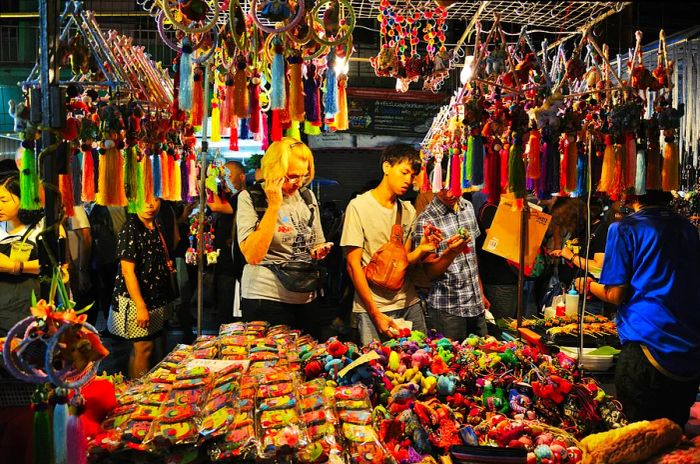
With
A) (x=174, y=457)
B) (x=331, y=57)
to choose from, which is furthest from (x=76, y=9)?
(x=174, y=457)

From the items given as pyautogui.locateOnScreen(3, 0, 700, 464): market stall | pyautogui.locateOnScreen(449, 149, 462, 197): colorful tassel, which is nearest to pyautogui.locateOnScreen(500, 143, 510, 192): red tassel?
pyautogui.locateOnScreen(3, 0, 700, 464): market stall

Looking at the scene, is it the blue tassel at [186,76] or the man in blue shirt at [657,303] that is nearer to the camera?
the blue tassel at [186,76]

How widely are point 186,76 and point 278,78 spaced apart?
340 millimetres

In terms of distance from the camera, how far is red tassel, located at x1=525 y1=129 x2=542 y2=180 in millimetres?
2527

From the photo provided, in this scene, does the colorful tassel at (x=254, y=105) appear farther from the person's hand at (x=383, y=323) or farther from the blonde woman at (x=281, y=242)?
the person's hand at (x=383, y=323)

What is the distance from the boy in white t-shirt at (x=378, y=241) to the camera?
3.12 meters

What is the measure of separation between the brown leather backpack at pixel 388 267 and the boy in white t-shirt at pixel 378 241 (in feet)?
0.20

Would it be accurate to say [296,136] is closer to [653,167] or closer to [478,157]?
[478,157]

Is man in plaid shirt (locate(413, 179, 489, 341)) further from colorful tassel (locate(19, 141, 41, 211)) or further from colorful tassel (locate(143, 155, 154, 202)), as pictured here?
colorful tassel (locate(19, 141, 41, 211))

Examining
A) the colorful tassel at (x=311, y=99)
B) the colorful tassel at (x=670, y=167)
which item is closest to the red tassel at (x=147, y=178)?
the colorful tassel at (x=311, y=99)

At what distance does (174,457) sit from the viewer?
4.74 feet

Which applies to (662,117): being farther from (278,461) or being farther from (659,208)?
(278,461)

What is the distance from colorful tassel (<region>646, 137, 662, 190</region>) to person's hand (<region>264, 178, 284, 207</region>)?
1.53 meters

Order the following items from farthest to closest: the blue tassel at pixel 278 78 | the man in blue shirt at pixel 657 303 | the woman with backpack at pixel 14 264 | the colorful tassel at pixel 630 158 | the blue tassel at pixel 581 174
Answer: the woman with backpack at pixel 14 264
the blue tassel at pixel 581 174
the colorful tassel at pixel 630 158
the man in blue shirt at pixel 657 303
the blue tassel at pixel 278 78
